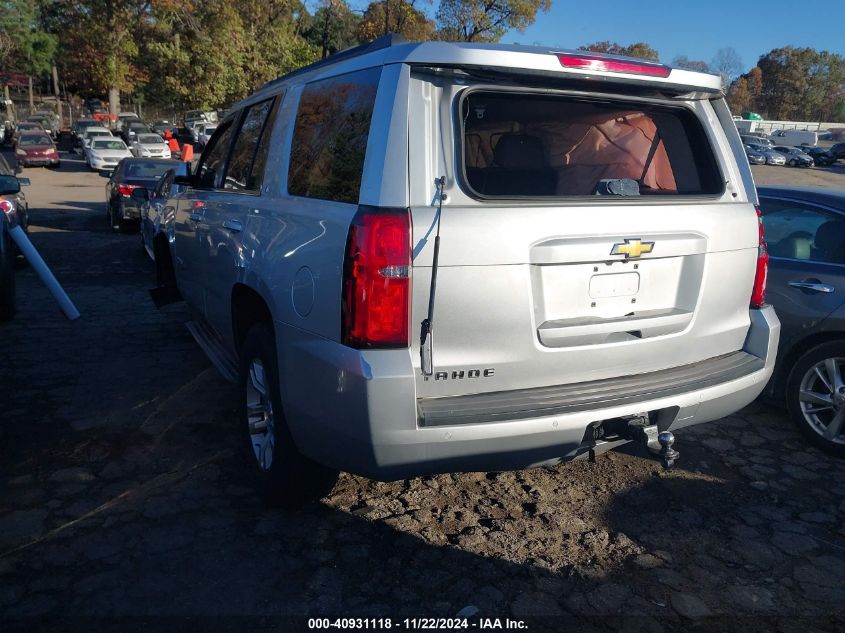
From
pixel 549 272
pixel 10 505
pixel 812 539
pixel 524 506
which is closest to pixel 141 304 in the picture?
pixel 10 505

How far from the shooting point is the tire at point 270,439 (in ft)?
11.0

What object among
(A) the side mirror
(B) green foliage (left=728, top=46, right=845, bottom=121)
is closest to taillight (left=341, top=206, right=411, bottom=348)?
(A) the side mirror

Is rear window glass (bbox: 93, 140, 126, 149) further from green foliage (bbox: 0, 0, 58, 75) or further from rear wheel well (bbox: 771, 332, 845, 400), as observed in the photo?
rear wheel well (bbox: 771, 332, 845, 400)

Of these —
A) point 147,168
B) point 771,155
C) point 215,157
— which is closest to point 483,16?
point 771,155

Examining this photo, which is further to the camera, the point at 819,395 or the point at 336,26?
the point at 336,26

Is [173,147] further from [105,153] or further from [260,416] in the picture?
[260,416]

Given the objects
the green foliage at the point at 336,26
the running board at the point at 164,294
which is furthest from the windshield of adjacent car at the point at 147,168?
the green foliage at the point at 336,26

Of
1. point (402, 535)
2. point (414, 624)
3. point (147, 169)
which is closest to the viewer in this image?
point (414, 624)

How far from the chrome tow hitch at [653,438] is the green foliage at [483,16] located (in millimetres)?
44317

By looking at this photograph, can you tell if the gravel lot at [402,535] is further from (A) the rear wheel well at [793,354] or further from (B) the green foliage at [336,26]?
(B) the green foliage at [336,26]

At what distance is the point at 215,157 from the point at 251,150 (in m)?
1.05

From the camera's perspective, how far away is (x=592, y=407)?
9.84 ft

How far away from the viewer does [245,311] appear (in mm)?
4023

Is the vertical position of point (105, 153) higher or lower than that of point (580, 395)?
lower
